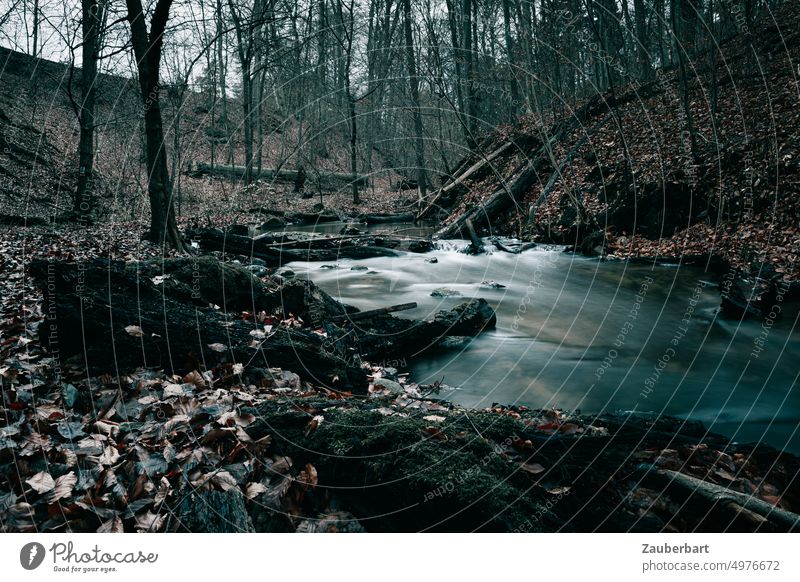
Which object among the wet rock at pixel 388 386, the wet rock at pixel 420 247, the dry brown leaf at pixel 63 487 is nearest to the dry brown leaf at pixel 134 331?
the dry brown leaf at pixel 63 487

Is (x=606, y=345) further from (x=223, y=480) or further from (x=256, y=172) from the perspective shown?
(x=256, y=172)

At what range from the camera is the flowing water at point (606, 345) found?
6.46 m

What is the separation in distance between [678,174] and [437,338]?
39.4ft

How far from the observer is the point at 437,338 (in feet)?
26.1

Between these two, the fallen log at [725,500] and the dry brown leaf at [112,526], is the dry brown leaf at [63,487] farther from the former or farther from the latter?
the fallen log at [725,500]

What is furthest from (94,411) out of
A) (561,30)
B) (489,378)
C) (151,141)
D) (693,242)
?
(561,30)

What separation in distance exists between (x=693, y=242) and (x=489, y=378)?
1019cm

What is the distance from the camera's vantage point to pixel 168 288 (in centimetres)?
628

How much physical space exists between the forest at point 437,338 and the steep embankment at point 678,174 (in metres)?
0.09

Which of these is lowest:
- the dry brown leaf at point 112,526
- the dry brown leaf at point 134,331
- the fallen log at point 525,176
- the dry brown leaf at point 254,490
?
the dry brown leaf at point 112,526

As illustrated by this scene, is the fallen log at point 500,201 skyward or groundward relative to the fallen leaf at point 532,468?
skyward

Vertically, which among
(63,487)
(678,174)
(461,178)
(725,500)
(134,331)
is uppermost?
(461,178)

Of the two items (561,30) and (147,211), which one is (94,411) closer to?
(147,211)

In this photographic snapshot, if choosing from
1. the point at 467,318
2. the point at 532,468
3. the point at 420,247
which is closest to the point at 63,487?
the point at 532,468
